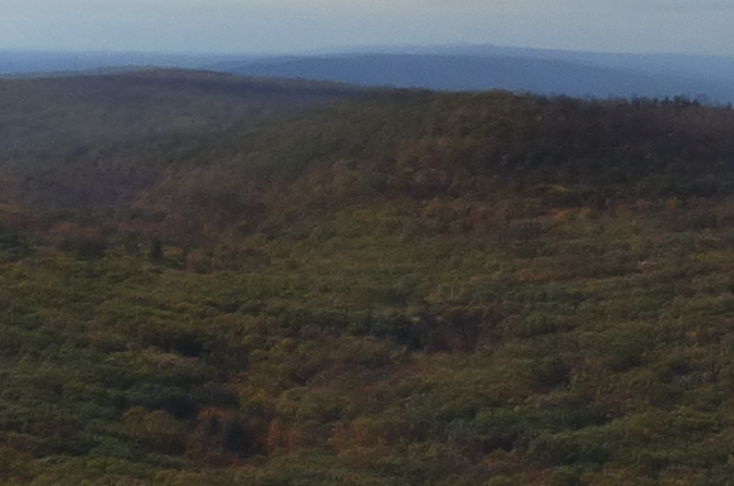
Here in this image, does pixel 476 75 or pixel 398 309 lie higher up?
pixel 476 75

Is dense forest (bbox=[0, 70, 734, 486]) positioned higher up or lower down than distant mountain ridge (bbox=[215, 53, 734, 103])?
lower down

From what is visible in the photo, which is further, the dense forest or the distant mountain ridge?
the distant mountain ridge

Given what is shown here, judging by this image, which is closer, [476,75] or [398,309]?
[398,309]

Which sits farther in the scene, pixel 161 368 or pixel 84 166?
pixel 84 166

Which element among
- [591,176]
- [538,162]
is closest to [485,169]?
[538,162]

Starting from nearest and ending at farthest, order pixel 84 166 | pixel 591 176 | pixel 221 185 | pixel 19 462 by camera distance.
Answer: pixel 19 462
pixel 591 176
pixel 221 185
pixel 84 166

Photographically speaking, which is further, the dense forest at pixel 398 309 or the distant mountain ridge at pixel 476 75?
the distant mountain ridge at pixel 476 75

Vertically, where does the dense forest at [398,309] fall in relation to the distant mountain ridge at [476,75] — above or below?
below

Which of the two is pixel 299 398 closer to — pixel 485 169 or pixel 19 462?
pixel 19 462
